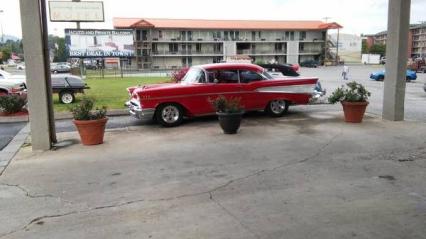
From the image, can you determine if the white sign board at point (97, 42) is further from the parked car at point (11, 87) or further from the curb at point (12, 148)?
the curb at point (12, 148)

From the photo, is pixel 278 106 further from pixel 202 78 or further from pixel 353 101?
pixel 202 78

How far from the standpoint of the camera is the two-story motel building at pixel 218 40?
83750mm

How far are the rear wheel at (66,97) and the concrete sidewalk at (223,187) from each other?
27.9 feet

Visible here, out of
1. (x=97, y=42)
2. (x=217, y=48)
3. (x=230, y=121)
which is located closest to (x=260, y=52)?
(x=217, y=48)

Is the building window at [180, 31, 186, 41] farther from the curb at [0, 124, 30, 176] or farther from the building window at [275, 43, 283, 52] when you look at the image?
the curb at [0, 124, 30, 176]

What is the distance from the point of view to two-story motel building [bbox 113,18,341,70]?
8375 centimetres

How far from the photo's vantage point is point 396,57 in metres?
11.9

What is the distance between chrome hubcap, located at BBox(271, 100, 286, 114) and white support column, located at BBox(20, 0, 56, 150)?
6.31 m

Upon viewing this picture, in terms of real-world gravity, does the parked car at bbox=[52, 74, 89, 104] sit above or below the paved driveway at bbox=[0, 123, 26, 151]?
above

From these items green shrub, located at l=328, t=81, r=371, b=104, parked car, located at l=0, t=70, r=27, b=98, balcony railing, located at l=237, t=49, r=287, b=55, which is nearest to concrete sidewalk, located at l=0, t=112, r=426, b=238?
→ green shrub, located at l=328, t=81, r=371, b=104

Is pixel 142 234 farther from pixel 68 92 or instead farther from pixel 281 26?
pixel 281 26

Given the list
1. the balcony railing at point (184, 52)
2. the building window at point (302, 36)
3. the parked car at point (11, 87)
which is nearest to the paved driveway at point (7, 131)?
the parked car at point (11, 87)

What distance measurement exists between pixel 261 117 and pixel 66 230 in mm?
8729

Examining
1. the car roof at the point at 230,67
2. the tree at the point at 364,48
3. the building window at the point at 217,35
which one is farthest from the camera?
the tree at the point at 364,48
